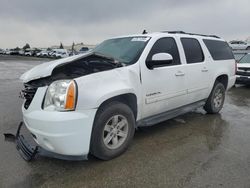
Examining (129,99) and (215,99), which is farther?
(215,99)

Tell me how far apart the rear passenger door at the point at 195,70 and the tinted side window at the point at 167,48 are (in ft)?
0.91

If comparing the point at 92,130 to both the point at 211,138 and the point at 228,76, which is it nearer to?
the point at 211,138

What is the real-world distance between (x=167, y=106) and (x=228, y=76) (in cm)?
267

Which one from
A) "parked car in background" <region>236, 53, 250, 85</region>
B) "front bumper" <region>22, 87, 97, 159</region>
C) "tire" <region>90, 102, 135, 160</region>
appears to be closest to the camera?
"front bumper" <region>22, 87, 97, 159</region>

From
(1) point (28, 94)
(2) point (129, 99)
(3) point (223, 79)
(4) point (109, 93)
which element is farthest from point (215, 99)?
(1) point (28, 94)

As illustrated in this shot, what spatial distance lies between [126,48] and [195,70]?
1579mm

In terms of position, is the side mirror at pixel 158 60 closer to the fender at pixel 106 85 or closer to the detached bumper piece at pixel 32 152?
the fender at pixel 106 85

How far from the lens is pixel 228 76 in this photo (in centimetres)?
609

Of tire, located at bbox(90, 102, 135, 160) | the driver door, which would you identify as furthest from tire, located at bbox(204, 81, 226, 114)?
tire, located at bbox(90, 102, 135, 160)

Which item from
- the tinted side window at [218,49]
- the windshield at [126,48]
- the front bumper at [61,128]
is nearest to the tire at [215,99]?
the tinted side window at [218,49]

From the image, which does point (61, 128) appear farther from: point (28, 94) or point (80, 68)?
point (80, 68)

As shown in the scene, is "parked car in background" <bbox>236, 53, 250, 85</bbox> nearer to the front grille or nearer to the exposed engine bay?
the exposed engine bay

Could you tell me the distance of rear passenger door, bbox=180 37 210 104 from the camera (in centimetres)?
470

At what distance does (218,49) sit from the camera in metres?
5.81
